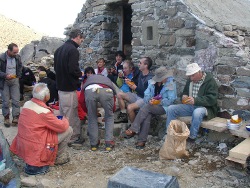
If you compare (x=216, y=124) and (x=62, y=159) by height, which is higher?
(x=216, y=124)

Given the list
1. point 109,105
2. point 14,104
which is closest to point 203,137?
point 109,105

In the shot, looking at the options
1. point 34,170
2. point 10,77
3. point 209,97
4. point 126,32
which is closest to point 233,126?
point 209,97

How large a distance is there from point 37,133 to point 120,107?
2.35m

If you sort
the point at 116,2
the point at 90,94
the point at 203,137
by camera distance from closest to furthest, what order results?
the point at 90,94 < the point at 203,137 < the point at 116,2

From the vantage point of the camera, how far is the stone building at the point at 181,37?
523cm

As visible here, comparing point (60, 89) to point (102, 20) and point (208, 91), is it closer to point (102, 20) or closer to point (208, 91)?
point (208, 91)

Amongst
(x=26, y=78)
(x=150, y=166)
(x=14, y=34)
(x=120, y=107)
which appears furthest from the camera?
(x=14, y=34)

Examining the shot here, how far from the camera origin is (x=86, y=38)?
27.1 feet

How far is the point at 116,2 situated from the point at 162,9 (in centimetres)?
185

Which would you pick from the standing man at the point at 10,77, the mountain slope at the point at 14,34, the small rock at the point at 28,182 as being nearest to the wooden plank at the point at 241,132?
the small rock at the point at 28,182

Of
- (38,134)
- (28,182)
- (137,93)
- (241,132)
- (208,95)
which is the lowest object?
(28,182)

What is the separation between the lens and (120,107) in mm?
6234

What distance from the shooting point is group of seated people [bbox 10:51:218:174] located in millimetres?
4227

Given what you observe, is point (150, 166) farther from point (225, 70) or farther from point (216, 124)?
point (225, 70)
